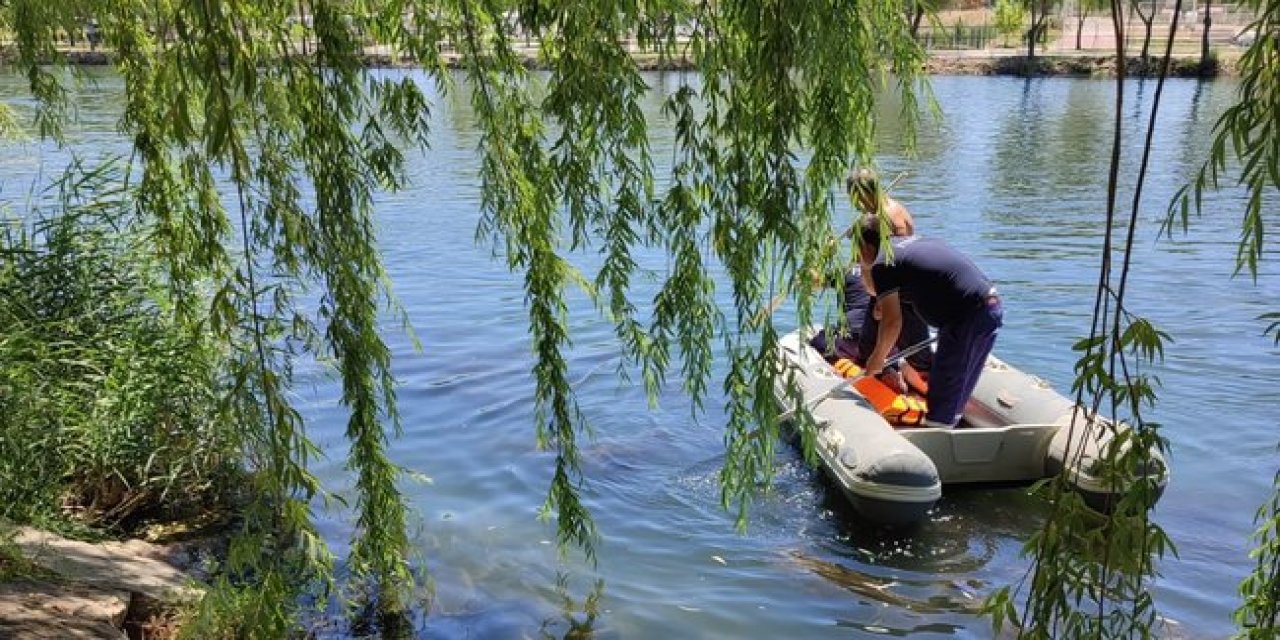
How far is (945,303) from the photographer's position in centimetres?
582

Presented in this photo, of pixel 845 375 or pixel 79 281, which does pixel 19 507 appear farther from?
pixel 845 375

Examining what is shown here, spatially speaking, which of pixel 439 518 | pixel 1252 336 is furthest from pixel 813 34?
pixel 1252 336

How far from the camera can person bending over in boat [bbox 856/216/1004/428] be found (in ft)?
18.9

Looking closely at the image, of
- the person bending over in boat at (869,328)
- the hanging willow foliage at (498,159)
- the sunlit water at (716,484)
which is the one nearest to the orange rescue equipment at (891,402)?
the person bending over in boat at (869,328)

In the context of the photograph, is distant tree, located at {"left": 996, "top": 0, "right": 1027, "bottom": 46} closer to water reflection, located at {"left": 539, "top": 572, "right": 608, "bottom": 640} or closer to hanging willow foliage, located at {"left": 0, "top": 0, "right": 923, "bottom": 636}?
hanging willow foliage, located at {"left": 0, "top": 0, "right": 923, "bottom": 636}

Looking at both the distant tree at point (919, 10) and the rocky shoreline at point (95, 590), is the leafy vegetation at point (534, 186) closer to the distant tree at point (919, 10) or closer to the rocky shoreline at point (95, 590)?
the distant tree at point (919, 10)

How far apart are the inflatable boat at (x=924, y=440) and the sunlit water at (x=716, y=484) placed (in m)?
0.25

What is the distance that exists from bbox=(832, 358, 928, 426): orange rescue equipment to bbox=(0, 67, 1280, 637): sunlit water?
48cm

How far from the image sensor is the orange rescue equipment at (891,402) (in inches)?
241

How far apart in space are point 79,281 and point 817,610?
4.02 m

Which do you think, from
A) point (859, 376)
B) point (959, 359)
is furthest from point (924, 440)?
point (859, 376)

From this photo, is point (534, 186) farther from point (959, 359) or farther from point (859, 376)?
point (859, 376)

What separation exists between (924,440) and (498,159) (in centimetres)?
320

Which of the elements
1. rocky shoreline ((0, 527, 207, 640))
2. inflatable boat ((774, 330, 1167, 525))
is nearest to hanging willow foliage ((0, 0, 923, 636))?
rocky shoreline ((0, 527, 207, 640))
